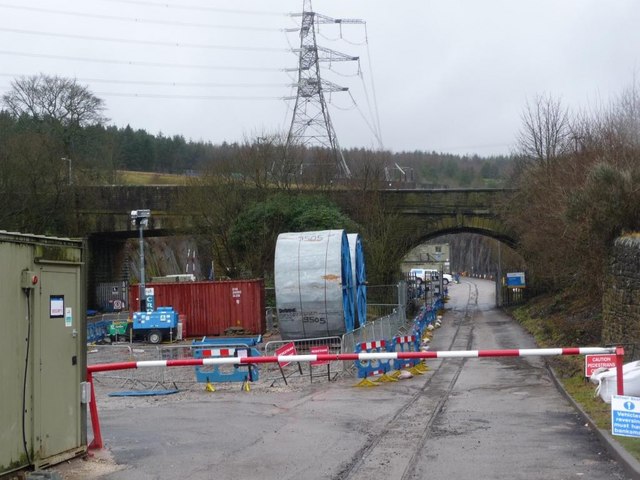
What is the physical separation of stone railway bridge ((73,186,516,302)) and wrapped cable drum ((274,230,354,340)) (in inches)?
667

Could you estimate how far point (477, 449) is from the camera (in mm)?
9586

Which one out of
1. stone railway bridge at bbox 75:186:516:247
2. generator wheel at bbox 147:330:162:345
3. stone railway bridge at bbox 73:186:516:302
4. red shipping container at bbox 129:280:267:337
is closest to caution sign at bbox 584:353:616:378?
generator wheel at bbox 147:330:162:345

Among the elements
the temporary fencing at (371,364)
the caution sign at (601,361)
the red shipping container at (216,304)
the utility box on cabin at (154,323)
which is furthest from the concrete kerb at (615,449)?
the red shipping container at (216,304)

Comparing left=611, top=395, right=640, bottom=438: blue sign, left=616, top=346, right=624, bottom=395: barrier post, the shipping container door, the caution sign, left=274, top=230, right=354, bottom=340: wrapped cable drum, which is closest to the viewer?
the shipping container door

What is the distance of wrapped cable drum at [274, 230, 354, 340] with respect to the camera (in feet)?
86.7

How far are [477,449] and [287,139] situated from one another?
38770 mm

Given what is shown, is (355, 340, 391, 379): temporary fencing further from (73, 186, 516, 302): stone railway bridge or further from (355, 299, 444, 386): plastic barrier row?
(73, 186, 516, 302): stone railway bridge

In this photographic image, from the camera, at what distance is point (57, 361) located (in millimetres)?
8570

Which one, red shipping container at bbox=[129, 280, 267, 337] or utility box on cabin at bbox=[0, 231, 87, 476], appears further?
red shipping container at bbox=[129, 280, 267, 337]

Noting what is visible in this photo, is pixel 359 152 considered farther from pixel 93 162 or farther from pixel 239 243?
pixel 93 162

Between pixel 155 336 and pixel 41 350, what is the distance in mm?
24652

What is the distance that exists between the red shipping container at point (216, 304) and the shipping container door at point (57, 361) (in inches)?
1006

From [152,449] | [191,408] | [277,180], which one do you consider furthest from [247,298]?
[152,449]

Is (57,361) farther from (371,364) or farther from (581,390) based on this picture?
(371,364)
